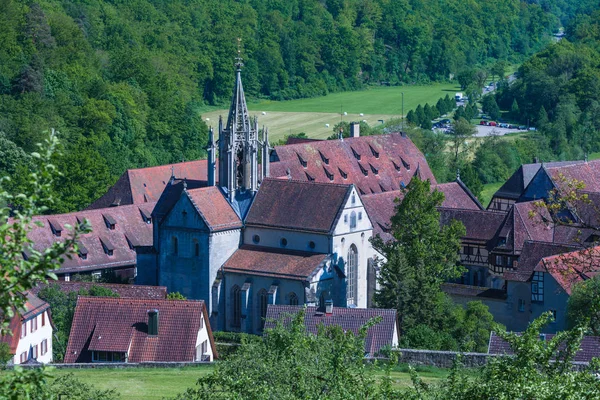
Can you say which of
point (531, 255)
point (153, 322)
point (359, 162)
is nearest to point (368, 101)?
point (359, 162)

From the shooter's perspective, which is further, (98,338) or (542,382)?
(98,338)

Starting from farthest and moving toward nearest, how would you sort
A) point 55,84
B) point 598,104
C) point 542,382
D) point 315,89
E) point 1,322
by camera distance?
point 315,89 < point 598,104 < point 55,84 < point 542,382 < point 1,322

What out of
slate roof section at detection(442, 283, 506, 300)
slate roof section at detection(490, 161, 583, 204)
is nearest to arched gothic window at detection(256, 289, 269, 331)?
slate roof section at detection(442, 283, 506, 300)

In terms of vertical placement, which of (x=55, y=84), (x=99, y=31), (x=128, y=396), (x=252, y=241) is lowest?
(x=128, y=396)

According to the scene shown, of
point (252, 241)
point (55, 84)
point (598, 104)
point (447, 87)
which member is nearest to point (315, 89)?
point (447, 87)

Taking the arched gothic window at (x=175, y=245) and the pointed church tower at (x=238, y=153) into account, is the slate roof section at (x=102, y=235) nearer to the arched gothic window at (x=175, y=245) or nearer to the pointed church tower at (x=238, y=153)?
the arched gothic window at (x=175, y=245)

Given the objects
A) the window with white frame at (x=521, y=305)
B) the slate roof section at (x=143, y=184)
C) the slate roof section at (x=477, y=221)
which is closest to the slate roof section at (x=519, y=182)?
the slate roof section at (x=477, y=221)

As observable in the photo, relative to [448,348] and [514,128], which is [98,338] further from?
[514,128]
